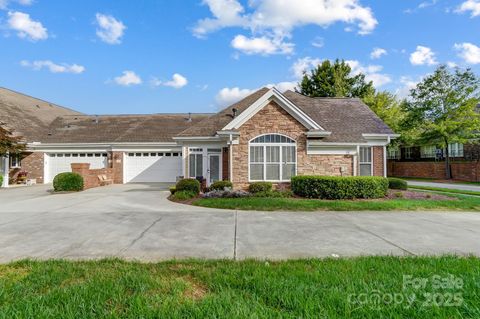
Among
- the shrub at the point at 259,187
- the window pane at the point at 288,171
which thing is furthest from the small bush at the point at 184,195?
the window pane at the point at 288,171

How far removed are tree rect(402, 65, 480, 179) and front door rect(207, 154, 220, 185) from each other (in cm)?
2104

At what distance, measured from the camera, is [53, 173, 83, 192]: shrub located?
15867 millimetres

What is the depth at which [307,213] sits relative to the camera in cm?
971

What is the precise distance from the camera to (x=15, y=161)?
21.6 metres

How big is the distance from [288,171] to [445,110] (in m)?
21.3

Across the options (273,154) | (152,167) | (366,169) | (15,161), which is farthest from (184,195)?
(15,161)

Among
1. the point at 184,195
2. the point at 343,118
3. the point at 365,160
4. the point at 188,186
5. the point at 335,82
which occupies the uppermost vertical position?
the point at 335,82

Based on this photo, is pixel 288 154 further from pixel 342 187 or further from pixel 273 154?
pixel 342 187

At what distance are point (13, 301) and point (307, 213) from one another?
26.8 feet

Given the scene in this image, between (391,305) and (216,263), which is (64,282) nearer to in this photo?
(216,263)

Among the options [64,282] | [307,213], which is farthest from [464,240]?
[64,282]

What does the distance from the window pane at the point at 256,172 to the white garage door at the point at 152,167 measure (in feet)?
31.4

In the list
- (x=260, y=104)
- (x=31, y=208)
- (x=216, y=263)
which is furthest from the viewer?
(x=260, y=104)

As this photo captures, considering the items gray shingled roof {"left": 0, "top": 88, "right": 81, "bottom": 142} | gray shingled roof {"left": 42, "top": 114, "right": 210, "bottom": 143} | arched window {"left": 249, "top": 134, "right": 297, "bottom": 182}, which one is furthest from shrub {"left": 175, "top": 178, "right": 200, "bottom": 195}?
gray shingled roof {"left": 0, "top": 88, "right": 81, "bottom": 142}
